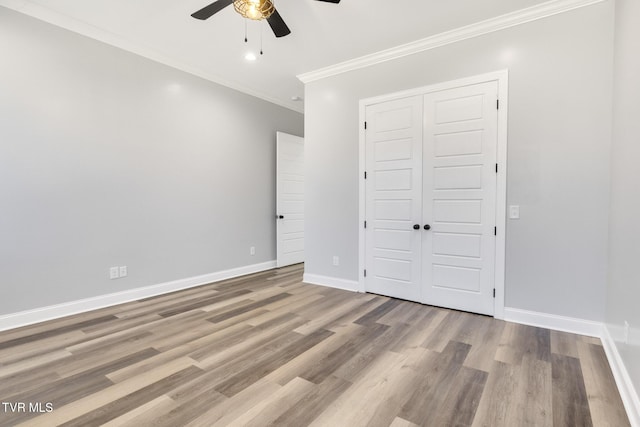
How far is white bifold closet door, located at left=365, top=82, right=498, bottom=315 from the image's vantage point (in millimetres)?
3162

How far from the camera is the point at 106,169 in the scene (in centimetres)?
343

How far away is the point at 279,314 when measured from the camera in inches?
128

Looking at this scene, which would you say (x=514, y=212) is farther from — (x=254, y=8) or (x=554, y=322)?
(x=254, y=8)

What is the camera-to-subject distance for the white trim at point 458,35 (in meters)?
2.79

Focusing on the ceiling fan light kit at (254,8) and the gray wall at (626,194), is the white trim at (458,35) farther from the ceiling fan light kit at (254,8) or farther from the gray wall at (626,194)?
the ceiling fan light kit at (254,8)

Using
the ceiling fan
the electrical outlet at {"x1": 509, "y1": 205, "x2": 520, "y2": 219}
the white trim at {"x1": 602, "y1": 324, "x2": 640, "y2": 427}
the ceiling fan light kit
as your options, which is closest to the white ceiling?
the ceiling fan

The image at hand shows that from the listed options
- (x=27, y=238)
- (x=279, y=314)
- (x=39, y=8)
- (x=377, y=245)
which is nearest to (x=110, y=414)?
(x=279, y=314)

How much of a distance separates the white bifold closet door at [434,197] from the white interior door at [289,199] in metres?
2.06

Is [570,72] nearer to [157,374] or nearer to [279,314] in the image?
[279,314]

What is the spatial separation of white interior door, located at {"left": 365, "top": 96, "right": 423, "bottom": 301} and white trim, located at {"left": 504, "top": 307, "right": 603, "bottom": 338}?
3.17 feet

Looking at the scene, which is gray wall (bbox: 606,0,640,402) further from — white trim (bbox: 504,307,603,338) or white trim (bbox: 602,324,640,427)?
white trim (bbox: 504,307,603,338)

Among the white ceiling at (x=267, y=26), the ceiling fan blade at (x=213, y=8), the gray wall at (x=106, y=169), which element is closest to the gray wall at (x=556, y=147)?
the white ceiling at (x=267, y=26)

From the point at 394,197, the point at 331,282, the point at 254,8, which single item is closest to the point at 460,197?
the point at 394,197

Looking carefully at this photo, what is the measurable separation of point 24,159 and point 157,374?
2453 mm
